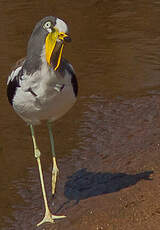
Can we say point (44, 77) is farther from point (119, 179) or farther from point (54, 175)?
point (119, 179)

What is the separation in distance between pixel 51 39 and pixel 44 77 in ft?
1.24

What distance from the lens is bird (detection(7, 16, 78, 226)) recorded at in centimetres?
517

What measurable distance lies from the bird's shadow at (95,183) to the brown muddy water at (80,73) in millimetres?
181

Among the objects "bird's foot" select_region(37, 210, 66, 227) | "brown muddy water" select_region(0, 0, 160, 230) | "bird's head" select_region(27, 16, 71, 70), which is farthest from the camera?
"brown muddy water" select_region(0, 0, 160, 230)

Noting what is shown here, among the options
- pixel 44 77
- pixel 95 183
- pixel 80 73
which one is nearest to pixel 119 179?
pixel 95 183

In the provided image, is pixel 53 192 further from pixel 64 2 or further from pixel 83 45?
pixel 64 2

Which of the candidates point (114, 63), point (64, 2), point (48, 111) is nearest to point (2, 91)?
point (114, 63)

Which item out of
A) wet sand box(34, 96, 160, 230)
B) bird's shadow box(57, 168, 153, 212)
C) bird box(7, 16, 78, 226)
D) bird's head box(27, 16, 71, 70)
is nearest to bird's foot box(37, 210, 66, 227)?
wet sand box(34, 96, 160, 230)

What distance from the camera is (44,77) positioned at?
528 cm

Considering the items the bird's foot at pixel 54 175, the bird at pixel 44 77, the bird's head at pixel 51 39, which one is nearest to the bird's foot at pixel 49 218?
the bird's foot at pixel 54 175

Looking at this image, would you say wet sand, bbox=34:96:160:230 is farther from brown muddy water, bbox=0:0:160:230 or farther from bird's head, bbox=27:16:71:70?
bird's head, bbox=27:16:71:70

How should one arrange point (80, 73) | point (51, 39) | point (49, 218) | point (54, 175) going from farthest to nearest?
point (80, 73) → point (54, 175) → point (49, 218) → point (51, 39)

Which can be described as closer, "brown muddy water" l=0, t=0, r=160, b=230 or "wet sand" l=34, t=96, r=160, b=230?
"wet sand" l=34, t=96, r=160, b=230

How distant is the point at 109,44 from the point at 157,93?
2771mm
